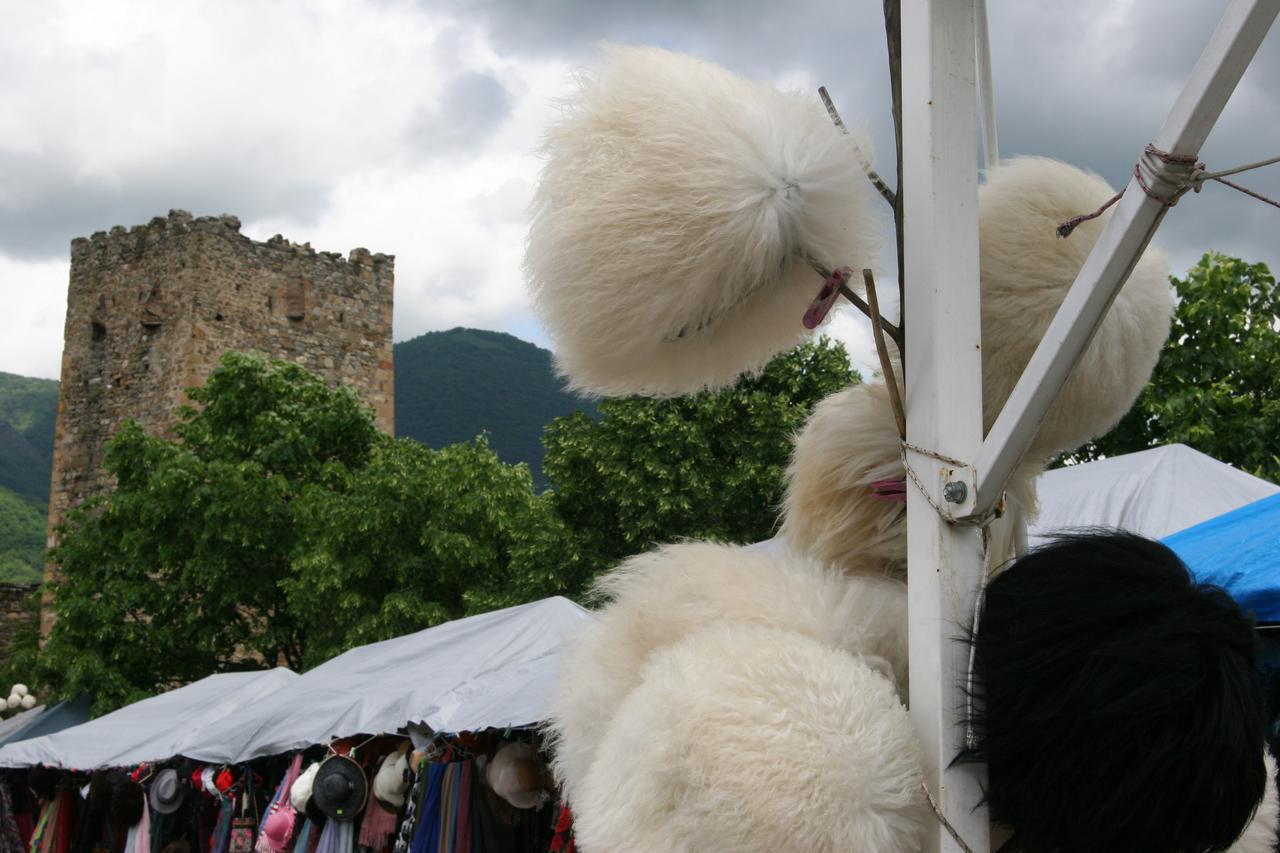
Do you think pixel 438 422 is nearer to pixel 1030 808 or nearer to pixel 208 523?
pixel 208 523

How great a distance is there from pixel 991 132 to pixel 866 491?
59 cm

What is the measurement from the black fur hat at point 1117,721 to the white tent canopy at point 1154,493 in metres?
3.80

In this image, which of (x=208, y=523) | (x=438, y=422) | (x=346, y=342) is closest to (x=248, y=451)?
(x=208, y=523)

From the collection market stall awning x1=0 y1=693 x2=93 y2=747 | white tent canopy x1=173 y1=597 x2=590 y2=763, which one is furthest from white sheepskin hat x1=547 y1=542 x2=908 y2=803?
market stall awning x1=0 y1=693 x2=93 y2=747

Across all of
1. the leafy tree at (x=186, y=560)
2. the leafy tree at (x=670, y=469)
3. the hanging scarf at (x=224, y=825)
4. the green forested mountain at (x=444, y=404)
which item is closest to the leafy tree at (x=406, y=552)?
the leafy tree at (x=670, y=469)

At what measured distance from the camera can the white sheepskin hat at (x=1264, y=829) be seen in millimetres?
1611

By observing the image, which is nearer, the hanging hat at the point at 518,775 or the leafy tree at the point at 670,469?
the hanging hat at the point at 518,775

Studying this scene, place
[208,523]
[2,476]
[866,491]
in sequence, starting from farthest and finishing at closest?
[2,476], [208,523], [866,491]

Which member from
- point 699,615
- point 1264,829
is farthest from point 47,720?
point 1264,829

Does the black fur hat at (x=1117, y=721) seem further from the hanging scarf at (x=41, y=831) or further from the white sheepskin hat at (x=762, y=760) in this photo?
the hanging scarf at (x=41, y=831)

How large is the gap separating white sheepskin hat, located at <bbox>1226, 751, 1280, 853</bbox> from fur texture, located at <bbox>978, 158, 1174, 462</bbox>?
58 cm

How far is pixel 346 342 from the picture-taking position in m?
24.2

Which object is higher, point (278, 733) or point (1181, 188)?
point (1181, 188)

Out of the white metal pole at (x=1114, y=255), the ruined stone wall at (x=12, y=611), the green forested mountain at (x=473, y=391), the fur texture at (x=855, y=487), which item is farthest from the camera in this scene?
the green forested mountain at (x=473, y=391)
